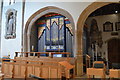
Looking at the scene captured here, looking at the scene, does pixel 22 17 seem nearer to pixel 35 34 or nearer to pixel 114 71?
pixel 35 34

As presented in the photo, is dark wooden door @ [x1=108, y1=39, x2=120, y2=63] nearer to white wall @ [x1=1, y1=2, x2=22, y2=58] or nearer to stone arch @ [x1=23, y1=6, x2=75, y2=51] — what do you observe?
stone arch @ [x1=23, y1=6, x2=75, y2=51]

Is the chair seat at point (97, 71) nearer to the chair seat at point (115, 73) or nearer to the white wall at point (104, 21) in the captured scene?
the chair seat at point (115, 73)

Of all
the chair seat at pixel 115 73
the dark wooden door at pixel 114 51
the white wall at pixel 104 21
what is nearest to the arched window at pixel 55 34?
the white wall at pixel 104 21

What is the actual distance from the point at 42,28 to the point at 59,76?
586 cm

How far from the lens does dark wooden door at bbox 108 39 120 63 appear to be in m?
8.88

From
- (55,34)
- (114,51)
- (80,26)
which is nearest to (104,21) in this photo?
(114,51)

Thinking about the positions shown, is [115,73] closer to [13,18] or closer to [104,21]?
[104,21]

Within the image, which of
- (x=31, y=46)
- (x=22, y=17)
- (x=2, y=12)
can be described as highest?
(x=2, y=12)

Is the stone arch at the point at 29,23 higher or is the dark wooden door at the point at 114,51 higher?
the stone arch at the point at 29,23

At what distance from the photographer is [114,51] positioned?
29.6ft

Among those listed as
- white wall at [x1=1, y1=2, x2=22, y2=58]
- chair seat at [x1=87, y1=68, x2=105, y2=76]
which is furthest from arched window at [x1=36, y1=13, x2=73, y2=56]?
chair seat at [x1=87, y1=68, x2=105, y2=76]

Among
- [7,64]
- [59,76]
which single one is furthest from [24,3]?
[59,76]

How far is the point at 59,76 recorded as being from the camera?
464 centimetres

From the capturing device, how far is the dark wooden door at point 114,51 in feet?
29.1
